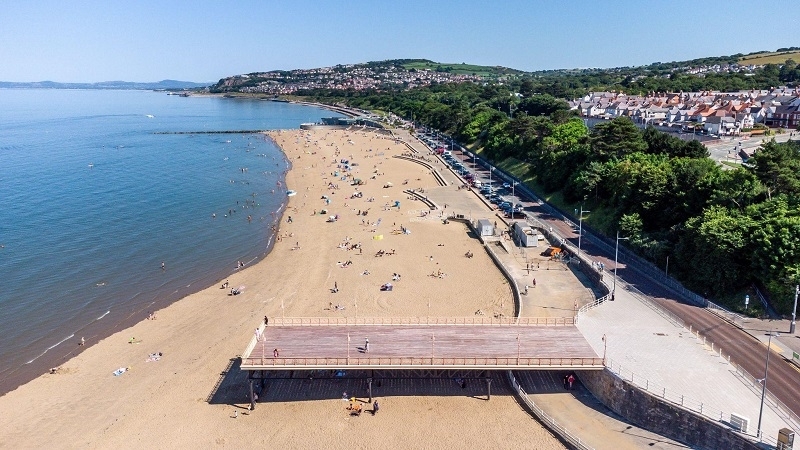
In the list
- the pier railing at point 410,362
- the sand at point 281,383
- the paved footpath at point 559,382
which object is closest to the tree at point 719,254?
the paved footpath at point 559,382

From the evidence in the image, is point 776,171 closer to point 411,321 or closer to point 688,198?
point 688,198

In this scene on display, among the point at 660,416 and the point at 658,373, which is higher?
the point at 658,373

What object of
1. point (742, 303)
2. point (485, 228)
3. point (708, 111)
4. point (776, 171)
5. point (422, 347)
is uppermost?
point (708, 111)

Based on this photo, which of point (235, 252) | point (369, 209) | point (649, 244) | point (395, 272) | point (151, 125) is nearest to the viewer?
point (649, 244)

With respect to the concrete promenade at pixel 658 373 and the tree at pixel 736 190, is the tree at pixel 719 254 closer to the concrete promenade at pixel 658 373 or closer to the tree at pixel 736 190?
the tree at pixel 736 190

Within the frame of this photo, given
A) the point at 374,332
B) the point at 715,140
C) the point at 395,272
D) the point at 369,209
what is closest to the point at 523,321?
the point at 374,332

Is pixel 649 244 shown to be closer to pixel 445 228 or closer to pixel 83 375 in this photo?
pixel 445 228

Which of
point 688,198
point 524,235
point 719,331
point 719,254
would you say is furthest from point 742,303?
point 524,235
